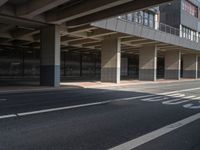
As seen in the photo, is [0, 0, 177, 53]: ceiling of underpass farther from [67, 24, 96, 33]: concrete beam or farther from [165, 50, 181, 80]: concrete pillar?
[165, 50, 181, 80]: concrete pillar

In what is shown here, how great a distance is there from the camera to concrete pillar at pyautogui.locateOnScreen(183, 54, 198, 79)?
196 feet

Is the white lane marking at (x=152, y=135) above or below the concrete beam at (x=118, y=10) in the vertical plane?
below

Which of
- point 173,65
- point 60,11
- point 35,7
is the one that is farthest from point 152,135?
point 173,65

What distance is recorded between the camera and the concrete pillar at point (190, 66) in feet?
196

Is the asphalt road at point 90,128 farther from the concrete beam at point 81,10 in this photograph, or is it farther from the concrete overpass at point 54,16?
the concrete overpass at point 54,16

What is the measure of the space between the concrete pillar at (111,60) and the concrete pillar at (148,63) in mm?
9987

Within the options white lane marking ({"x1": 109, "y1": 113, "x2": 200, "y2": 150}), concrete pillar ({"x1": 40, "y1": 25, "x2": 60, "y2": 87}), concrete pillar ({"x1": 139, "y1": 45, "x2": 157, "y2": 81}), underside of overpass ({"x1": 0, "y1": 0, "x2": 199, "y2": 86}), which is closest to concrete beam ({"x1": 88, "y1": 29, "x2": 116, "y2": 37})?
underside of overpass ({"x1": 0, "y1": 0, "x2": 199, "y2": 86})

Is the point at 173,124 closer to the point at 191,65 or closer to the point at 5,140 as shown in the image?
the point at 5,140

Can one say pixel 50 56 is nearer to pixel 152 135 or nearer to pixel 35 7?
pixel 35 7

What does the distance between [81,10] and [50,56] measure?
251 inches

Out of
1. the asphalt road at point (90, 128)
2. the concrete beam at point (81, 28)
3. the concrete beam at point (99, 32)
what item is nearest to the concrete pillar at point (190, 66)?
the concrete beam at point (99, 32)

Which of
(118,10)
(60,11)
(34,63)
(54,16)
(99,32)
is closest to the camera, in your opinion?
(118,10)

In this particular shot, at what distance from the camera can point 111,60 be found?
34188mm

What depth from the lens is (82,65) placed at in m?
55.4
